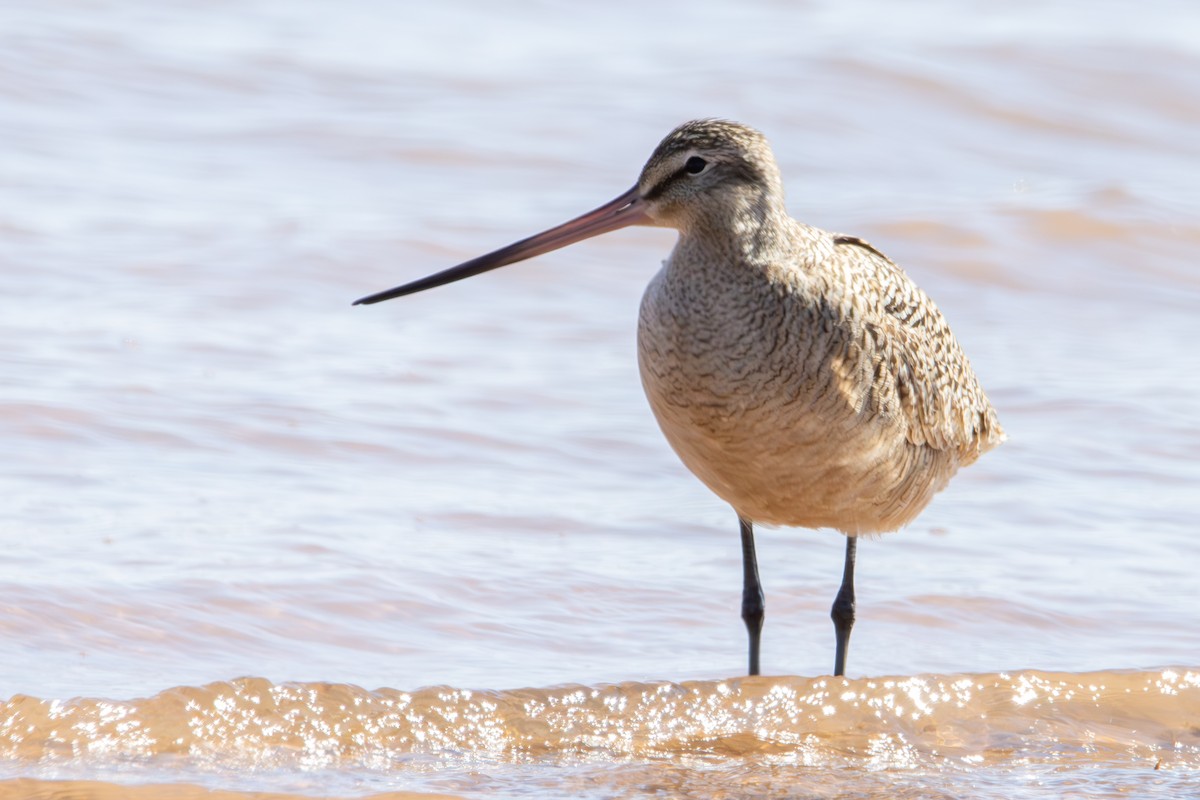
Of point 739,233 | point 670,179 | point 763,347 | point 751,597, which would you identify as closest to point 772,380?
A: point 763,347

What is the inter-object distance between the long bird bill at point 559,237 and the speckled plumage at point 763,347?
0.22 feet

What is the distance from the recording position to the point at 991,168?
12.1 metres

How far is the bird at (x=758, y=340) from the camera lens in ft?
16.9

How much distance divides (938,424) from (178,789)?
253cm

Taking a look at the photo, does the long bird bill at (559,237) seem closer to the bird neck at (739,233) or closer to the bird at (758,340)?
the bird at (758,340)

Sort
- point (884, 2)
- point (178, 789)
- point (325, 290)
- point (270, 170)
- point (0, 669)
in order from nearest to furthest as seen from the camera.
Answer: point (178, 789)
point (0, 669)
point (325, 290)
point (270, 170)
point (884, 2)

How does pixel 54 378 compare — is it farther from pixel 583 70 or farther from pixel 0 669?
pixel 583 70

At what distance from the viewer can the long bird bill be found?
17.5ft

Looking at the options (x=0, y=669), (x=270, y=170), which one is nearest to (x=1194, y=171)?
(x=270, y=170)

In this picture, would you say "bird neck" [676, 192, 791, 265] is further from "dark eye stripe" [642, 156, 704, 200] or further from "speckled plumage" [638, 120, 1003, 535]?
"dark eye stripe" [642, 156, 704, 200]

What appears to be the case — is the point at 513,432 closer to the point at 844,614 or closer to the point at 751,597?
the point at 751,597

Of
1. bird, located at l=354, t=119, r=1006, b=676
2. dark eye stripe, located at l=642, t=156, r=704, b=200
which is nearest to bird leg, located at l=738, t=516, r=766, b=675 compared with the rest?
bird, located at l=354, t=119, r=1006, b=676

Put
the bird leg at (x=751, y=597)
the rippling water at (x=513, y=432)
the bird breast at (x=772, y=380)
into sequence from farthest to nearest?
the bird leg at (x=751, y=597), the bird breast at (x=772, y=380), the rippling water at (x=513, y=432)

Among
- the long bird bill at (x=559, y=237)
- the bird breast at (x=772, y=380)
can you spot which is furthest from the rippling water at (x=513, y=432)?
the long bird bill at (x=559, y=237)
